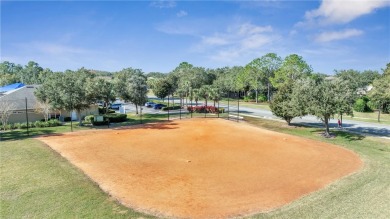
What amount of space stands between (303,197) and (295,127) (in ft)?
75.9

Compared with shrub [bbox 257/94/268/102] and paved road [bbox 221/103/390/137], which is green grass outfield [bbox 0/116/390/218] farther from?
shrub [bbox 257/94/268/102]

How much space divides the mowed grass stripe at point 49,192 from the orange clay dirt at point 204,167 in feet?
2.76

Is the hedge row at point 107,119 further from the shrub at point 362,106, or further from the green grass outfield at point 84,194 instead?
the shrub at point 362,106

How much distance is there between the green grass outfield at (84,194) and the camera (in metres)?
13.0

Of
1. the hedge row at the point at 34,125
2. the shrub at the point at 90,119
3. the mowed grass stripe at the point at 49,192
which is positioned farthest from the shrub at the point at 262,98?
the mowed grass stripe at the point at 49,192

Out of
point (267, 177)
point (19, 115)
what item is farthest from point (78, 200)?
point (19, 115)

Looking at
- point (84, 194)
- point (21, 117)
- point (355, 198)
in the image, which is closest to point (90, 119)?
point (21, 117)

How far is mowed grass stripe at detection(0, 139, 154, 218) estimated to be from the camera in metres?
13.1

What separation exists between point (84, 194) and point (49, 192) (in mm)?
2048

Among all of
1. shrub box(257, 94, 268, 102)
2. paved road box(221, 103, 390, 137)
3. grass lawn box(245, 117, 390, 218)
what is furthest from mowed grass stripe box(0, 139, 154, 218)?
shrub box(257, 94, 268, 102)

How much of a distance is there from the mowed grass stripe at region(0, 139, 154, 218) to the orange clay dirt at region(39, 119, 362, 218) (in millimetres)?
840

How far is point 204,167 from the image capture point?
2022 cm

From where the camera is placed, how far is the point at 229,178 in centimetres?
1789

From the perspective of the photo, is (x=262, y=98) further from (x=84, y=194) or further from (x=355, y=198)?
(x=84, y=194)
